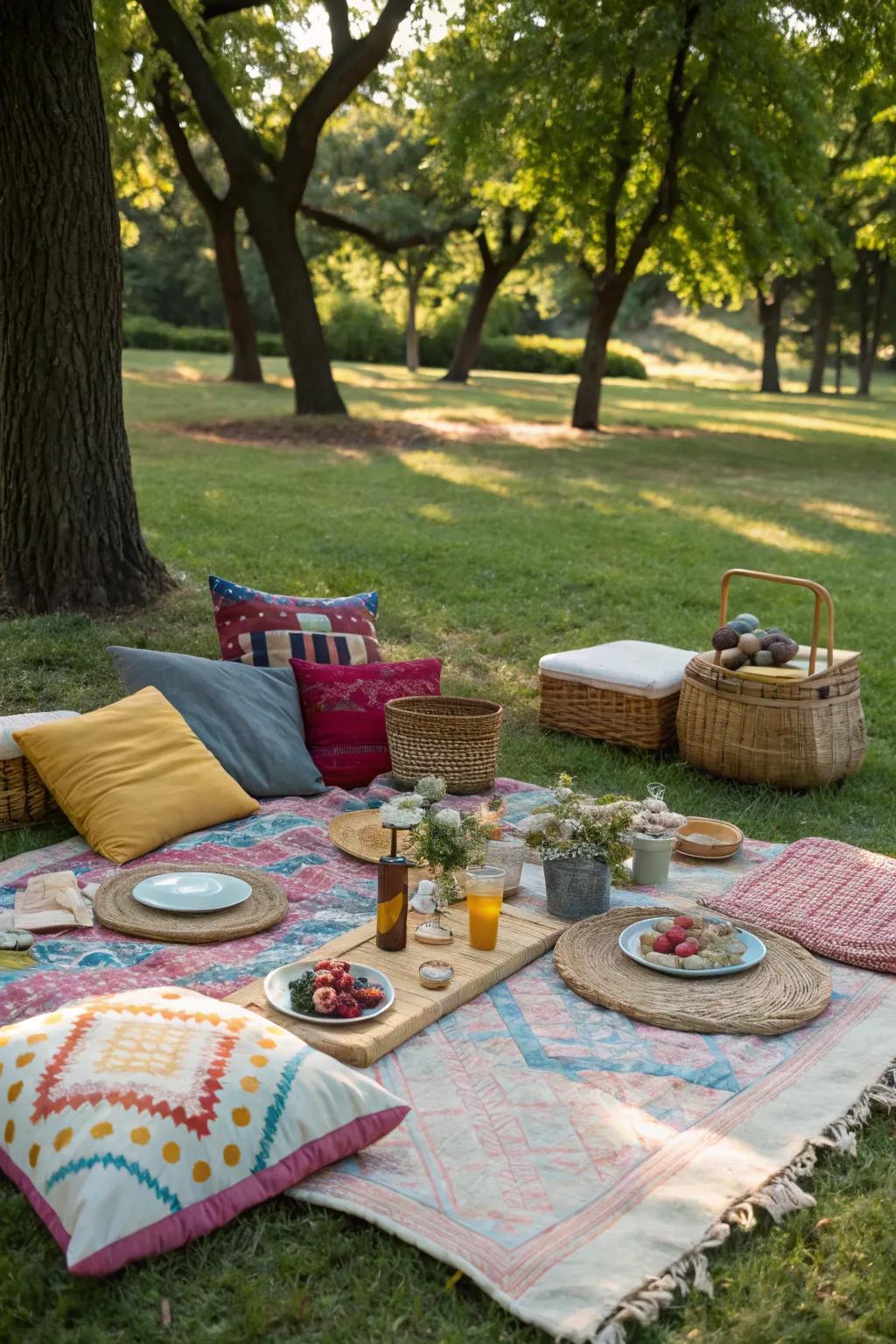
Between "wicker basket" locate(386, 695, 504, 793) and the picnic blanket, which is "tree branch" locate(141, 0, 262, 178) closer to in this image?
"wicker basket" locate(386, 695, 504, 793)

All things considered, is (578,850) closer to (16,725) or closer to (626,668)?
(626,668)

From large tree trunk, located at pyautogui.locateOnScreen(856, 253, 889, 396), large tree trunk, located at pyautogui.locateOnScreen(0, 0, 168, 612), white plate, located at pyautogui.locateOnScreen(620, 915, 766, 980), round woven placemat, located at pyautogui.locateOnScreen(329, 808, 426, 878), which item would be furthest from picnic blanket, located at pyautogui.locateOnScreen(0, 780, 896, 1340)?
large tree trunk, located at pyautogui.locateOnScreen(856, 253, 889, 396)

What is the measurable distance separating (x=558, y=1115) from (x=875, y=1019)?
1035 millimetres

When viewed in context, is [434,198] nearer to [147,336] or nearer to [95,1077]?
[147,336]

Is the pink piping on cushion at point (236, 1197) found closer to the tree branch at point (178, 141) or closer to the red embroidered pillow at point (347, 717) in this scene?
the red embroidered pillow at point (347, 717)

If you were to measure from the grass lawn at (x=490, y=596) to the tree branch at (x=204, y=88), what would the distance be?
3.01 meters

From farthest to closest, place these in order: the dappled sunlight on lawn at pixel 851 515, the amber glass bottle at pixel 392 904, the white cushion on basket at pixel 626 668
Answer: the dappled sunlight on lawn at pixel 851 515 → the white cushion on basket at pixel 626 668 → the amber glass bottle at pixel 392 904

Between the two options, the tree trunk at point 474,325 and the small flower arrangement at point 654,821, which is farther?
the tree trunk at point 474,325

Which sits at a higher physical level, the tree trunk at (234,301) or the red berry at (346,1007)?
the tree trunk at (234,301)

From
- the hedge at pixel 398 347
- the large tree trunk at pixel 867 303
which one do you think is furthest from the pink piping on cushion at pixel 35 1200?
the large tree trunk at pixel 867 303

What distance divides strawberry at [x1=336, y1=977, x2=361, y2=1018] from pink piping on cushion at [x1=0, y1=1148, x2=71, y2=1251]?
82cm

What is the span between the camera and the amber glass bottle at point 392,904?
343 centimetres

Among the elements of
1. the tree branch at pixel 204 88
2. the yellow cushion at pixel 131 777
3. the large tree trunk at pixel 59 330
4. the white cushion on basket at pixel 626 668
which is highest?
the tree branch at pixel 204 88

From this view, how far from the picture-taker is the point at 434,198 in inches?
861
